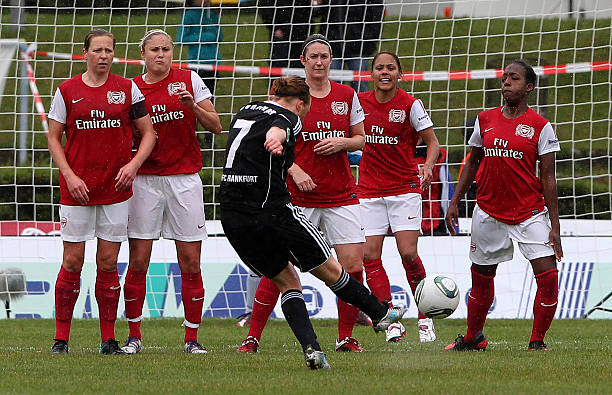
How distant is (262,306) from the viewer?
28.2 ft

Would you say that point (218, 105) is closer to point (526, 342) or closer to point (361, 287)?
Result: point (526, 342)

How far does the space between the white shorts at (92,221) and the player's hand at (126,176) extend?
0.86ft

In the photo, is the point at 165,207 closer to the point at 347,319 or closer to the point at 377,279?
the point at 347,319

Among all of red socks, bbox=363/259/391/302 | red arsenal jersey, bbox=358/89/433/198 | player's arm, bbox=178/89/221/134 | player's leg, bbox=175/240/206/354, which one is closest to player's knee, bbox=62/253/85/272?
player's leg, bbox=175/240/206/354

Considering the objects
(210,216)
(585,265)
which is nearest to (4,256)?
(210,216)

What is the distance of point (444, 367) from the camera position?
23.2 feet

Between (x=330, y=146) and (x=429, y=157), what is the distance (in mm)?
1350

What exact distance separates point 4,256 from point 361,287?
6371 mm

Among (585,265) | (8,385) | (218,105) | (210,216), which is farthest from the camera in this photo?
(218,105)

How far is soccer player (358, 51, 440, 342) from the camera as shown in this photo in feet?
30.6

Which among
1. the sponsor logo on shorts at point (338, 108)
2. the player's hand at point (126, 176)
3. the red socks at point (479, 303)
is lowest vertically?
Result: the red socks at point (479, 303)

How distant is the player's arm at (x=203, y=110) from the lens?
8.06 metres

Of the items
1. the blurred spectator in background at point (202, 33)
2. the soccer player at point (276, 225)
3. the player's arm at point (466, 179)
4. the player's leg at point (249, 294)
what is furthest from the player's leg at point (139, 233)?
the blurred spectator in background at point (202, 33)

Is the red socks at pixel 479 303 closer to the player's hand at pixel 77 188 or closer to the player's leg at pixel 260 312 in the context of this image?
the player's leg at pixel 260 312
